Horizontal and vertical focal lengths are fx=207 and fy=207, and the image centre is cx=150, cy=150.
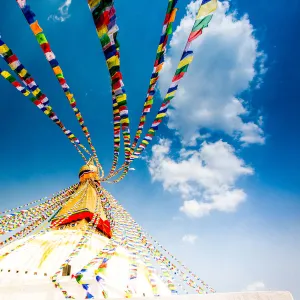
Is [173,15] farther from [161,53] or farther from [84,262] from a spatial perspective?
[84,262]

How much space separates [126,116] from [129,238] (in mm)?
4272

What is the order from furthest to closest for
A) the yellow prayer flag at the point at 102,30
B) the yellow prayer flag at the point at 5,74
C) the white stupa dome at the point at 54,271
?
1. the white stupa dome at the point at 54,271
2. the yellow prayer flag at the point at 5,74
3. the yellow prayer flag at the point at 102,30

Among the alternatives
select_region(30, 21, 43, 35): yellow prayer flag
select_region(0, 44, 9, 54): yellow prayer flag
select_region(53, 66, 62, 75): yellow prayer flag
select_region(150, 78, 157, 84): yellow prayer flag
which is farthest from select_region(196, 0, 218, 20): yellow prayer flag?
select_region(0, 44, 9, 54): yellow prayer flag

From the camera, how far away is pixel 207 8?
225cm

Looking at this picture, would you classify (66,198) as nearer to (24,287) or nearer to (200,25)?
(24,287)

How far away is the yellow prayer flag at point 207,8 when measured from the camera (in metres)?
2.24

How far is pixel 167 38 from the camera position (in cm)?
268

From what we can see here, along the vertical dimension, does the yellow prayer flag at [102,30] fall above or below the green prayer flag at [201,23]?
below

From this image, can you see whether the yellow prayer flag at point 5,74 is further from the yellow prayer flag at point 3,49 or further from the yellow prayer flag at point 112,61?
the yellow prayer flag at point 112,61

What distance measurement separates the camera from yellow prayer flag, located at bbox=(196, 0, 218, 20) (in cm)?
224

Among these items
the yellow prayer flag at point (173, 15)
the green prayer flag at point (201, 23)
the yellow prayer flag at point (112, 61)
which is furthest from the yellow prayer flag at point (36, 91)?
the green prayer flag at point (201, 23)

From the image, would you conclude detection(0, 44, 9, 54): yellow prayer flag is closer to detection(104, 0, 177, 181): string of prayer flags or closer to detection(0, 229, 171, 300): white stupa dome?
detection(104, 0, 177, 181): string of prayer flags

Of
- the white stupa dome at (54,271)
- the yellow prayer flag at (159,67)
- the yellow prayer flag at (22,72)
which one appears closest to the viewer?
the yellow prayer flag at (159,67)

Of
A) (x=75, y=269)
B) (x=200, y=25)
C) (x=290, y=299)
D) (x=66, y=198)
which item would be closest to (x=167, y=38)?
(x=200, y=25)
